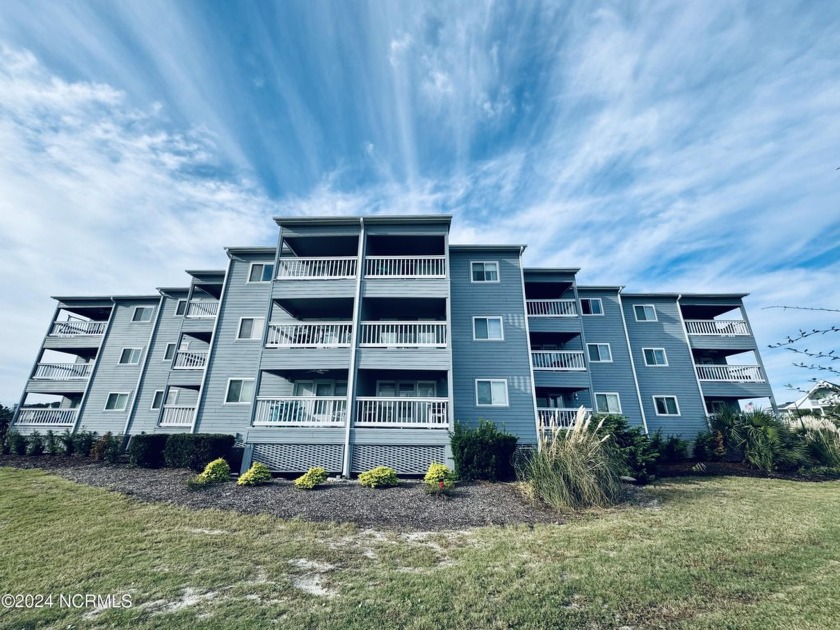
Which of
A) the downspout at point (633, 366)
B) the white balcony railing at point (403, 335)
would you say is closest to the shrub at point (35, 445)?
the white balcony railing at point (403, 335)

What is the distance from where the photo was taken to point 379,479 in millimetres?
10898

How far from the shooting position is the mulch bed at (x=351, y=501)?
8055mm

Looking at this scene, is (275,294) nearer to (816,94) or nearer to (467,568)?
(467,568)

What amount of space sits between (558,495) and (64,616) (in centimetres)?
900

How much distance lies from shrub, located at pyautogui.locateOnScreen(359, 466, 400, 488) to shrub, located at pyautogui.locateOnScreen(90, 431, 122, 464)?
453 inches

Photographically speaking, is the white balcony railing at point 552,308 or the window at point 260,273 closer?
the window at point 260,273

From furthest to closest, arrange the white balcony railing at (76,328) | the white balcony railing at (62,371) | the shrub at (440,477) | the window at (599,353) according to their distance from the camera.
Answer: the white balcony railing at (76,328), the white balcony railing at (62,371), the window at (599,353), the shrub at (440,477)

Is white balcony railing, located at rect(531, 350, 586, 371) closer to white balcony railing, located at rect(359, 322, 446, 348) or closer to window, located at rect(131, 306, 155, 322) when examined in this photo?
white balcony railing, located at rect(359, 322, 446, 348)

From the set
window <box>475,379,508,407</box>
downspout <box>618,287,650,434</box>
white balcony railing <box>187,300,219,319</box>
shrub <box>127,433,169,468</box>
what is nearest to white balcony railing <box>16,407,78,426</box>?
white balcony railing <box>187,300,219,319</box>

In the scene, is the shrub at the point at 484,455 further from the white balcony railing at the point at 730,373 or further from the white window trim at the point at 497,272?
the white balcony railing at the point at 730,373

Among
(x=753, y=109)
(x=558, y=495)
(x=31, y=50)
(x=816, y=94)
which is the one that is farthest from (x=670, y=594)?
(x=31, y=50)

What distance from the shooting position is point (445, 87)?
1276 cm

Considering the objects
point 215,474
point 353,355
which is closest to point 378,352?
point 353,355

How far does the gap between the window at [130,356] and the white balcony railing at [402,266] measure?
1666cm
